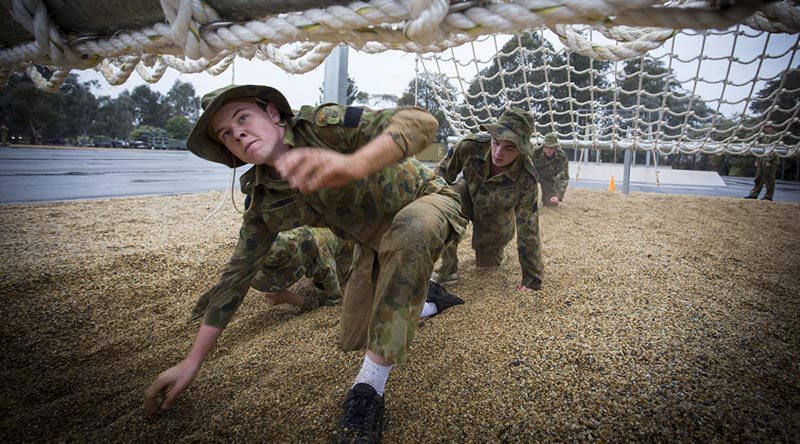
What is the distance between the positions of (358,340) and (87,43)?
1411 millimetres

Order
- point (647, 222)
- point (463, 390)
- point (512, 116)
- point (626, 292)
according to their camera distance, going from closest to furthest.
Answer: point (463, 390) → point (626, 292) → point (512, 116) → point (647, 222)

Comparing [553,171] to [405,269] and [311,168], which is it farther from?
[311,168]

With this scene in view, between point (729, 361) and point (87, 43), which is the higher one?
point (87, 43)

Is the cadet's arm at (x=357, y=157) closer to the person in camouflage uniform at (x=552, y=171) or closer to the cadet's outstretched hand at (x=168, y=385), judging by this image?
the cadet's outstretched hand at (x=168, y=385)

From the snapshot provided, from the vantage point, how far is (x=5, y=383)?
145cm

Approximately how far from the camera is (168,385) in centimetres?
129

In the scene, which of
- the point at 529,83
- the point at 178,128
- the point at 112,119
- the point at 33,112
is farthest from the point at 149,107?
the point at 529,83

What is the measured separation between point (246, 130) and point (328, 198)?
1.30 feet

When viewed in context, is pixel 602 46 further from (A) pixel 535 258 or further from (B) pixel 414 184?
(A) pixel 535 258

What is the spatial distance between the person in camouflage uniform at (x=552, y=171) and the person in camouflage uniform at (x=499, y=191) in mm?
2623

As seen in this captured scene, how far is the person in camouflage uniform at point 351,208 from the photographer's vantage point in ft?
3.88

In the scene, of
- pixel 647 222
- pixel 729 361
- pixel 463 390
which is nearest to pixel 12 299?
pixel 463 390

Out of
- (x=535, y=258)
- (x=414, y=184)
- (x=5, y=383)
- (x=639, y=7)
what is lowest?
(x=5, y=383)

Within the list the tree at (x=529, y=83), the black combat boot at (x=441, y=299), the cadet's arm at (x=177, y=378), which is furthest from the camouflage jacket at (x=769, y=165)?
the cadet's arm at (x=177, y=378)
